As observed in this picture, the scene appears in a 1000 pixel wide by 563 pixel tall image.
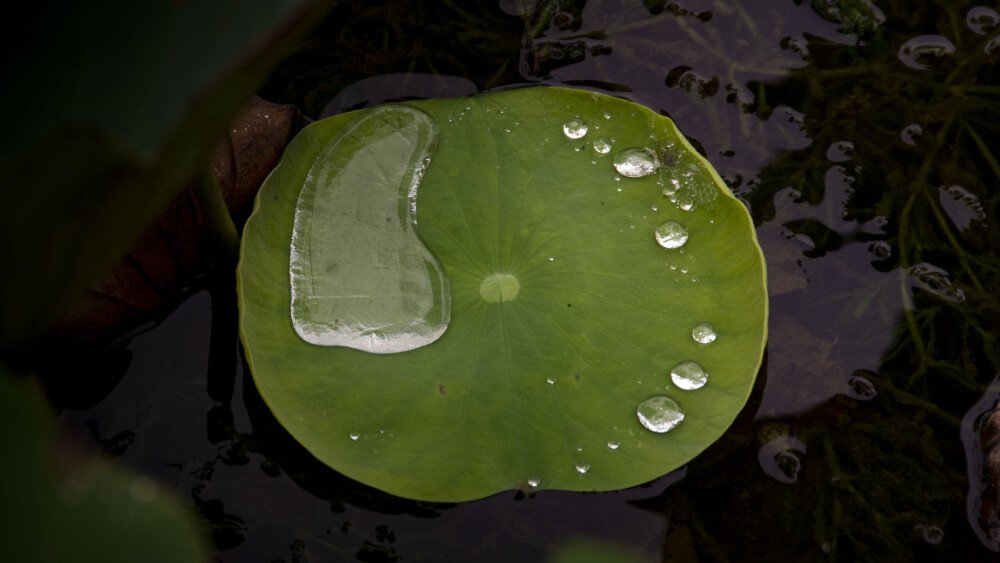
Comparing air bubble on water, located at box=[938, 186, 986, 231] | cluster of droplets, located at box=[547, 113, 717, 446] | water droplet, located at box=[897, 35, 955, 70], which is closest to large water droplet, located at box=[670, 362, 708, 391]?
cluster of droplets, located at box=[547, 113, 717, 446]

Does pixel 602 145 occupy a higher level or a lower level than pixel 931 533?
higher

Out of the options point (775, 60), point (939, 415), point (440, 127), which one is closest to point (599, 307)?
point (440, 127)

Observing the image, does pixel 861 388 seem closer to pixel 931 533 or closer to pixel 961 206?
pixel 931 533

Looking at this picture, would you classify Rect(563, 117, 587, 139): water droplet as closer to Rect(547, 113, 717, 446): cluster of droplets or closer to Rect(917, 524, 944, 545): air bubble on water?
Rect(547, 113, 717, 446): cluster of droplets

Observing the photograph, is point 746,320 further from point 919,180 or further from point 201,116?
point 201,116

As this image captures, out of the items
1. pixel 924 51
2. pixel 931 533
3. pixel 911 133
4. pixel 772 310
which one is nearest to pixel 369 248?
pixel 772 310
